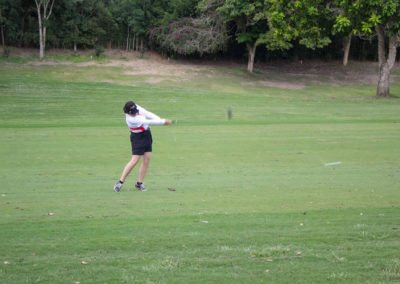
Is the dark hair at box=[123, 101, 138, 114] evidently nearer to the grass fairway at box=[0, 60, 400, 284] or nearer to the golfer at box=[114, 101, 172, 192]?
the golfer at box=[114, 101, 172, 192]

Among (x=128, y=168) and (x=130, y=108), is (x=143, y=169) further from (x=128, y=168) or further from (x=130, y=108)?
(x=130, y=108)

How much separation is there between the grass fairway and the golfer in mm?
300

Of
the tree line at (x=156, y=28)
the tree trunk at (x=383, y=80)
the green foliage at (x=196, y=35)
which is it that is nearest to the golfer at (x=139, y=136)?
the tree trunk at (x=383, y=80)

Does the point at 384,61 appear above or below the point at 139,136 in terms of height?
above

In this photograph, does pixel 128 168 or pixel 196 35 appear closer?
pixel 128 168

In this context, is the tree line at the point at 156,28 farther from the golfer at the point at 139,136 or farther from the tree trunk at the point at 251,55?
the golfer at the point at 139,136

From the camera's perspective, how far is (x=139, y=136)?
12.7 m

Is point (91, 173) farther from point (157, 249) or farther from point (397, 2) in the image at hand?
point (397, 2)

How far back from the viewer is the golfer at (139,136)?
1238 centimetres

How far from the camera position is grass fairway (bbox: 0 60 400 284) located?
684 cm

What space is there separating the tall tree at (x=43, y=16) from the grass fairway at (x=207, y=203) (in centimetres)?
2719

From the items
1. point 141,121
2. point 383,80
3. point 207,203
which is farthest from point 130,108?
point 383,80

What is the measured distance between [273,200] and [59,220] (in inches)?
152

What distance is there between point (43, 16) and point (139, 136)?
47.7m
